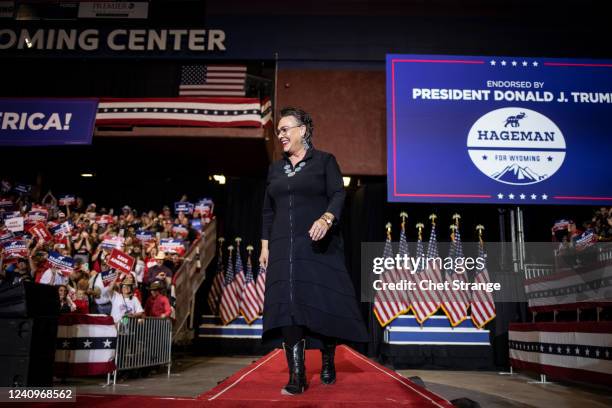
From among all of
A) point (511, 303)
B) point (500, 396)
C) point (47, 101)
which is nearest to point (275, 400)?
point (500, 396)

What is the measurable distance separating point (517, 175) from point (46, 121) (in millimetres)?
7564

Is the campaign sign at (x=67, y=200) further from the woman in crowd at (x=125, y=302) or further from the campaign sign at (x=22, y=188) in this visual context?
the woman in crowd at (x=125, y=302)

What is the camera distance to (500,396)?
4234mm

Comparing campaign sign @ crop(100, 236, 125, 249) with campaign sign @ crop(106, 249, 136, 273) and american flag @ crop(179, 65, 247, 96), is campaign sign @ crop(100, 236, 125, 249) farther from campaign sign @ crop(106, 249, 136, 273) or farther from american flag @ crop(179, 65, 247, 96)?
american flag @ crop(179, 65, 247, 96)

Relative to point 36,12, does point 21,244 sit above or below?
below

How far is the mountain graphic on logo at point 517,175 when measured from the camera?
6.59m

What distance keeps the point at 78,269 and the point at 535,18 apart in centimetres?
905

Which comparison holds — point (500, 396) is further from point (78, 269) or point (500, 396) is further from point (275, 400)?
point (78, 269)

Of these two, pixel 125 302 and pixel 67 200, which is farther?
pixel 67 200

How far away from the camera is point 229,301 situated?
885 cm

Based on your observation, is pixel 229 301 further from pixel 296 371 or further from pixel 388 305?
pixel 296 371

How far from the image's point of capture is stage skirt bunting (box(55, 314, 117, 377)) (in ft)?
14.3

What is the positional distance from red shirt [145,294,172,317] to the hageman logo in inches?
180

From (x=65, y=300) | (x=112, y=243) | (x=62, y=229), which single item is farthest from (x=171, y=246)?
(x=65, y=300)
